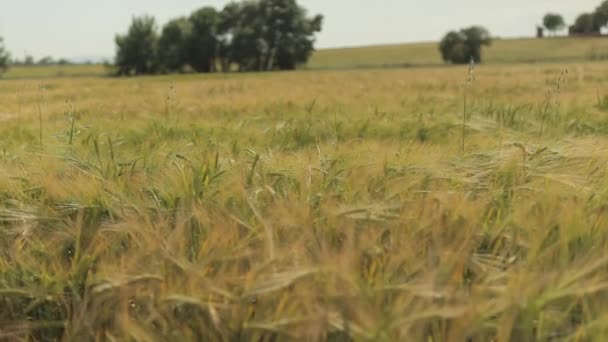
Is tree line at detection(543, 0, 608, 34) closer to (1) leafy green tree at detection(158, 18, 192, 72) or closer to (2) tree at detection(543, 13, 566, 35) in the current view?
(2) tree at detection(543, 13, 566, 35)

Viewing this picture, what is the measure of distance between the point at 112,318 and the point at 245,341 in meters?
0.29

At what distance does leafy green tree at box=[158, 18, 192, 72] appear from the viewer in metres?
45.4

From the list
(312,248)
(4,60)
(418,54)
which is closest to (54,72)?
(4,60)

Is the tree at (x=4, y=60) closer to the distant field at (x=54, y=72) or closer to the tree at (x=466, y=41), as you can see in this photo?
the distant field at (x=54, y=72)

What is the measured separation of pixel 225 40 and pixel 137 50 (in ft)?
29.4

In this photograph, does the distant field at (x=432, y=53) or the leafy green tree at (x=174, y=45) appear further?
the distant field at (x=432, y=53)

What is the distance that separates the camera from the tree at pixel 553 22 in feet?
274

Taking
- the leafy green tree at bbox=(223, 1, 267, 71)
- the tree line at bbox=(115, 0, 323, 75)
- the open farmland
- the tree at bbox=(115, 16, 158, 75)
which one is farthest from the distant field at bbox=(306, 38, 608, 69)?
the open farmland

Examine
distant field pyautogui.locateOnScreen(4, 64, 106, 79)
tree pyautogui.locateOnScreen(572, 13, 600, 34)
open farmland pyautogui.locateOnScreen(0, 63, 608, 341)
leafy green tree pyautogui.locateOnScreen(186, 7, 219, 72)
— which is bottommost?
open farmland pyautogui.locateOnScreen(0, 63, 608, 341)

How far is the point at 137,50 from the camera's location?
4684cm

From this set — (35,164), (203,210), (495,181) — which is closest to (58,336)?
(203,210)

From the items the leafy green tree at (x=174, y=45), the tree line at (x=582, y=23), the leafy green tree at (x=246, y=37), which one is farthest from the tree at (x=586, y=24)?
the leafy green tree at (x=174, y=45)

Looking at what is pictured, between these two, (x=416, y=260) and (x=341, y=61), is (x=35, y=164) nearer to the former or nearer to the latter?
(x=416, y=260)

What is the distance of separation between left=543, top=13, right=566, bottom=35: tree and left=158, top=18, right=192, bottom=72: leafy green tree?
67089mm
